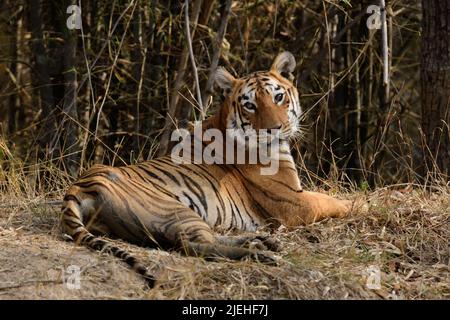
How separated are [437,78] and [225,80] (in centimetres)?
191

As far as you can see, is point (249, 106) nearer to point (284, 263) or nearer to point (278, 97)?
point (278, 97)

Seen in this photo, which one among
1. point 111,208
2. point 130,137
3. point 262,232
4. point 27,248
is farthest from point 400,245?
point 130,137

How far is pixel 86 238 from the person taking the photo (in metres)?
5.20

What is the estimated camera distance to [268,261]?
4.99 m

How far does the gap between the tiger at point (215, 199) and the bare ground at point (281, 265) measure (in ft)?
0.36

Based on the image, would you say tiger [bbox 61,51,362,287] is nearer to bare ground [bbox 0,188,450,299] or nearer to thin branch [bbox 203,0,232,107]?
bare ground [bbox 0,188,450,299]

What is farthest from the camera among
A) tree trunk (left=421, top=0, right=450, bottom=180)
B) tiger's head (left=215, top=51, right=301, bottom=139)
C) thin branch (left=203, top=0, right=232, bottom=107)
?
thin branch (left=203, top=0, right=232, bottom=107)

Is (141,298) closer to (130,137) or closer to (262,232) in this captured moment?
(262,232)

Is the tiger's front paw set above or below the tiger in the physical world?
below

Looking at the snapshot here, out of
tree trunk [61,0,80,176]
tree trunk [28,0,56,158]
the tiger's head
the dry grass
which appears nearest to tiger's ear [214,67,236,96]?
the tiger's head

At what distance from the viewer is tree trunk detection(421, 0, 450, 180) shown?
737 centimetres

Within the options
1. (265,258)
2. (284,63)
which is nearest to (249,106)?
(284,63)

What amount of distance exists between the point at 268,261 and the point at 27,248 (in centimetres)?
131

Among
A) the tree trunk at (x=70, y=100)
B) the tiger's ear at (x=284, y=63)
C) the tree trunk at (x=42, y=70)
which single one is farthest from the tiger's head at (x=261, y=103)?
the tree trunk at (x=42, y=70)
